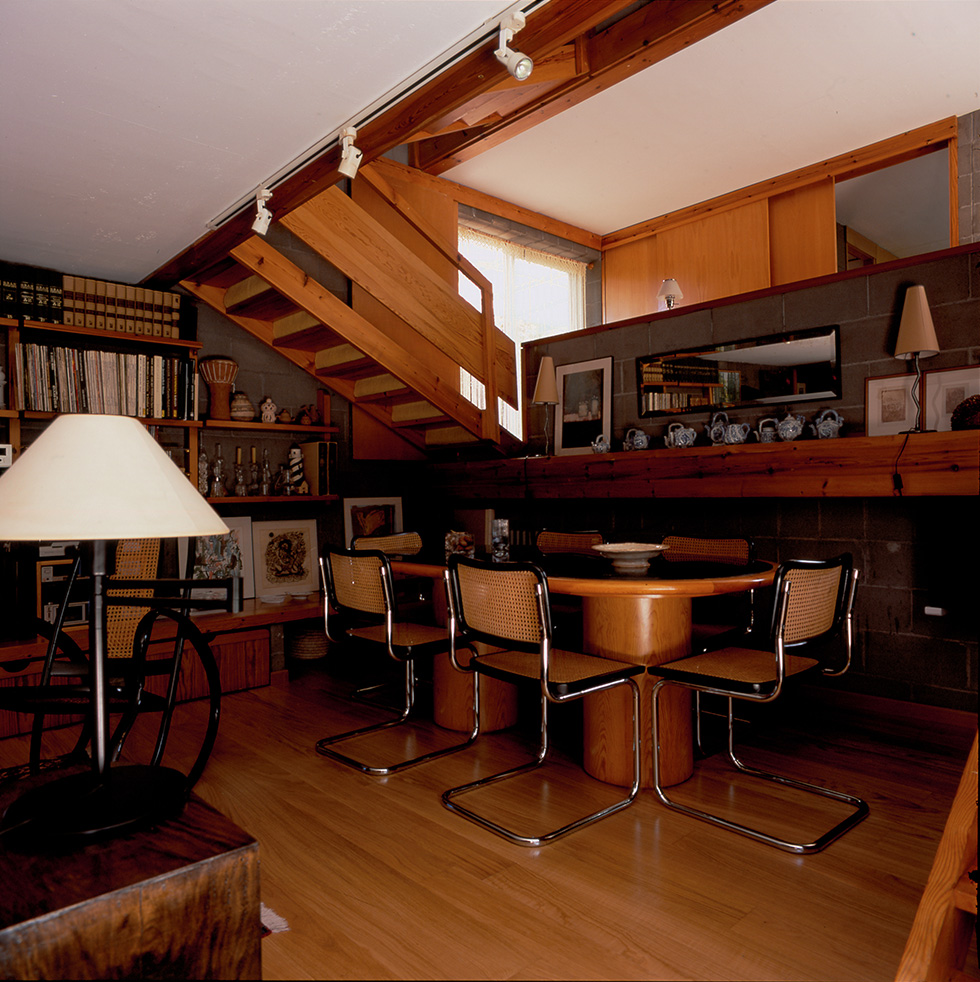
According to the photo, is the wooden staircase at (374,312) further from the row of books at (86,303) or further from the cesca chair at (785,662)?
the cesca chair at (785,662)

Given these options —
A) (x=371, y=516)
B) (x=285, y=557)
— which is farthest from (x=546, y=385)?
(x=285, y=557)

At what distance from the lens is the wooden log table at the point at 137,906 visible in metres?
1.09

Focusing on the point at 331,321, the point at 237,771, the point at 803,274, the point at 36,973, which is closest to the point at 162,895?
the point at 36,973

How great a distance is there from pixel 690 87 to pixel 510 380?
2.18 metres

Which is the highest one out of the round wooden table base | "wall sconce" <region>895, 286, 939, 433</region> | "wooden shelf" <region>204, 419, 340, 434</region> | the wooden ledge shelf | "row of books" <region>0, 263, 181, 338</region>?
"row of books" <region>0, 263, 181, 338</region>

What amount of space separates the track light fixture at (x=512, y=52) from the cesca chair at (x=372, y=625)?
68.0 inches

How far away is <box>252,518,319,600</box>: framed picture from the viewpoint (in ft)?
15.0

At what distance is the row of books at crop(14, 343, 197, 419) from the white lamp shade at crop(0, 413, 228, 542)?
Result: 9.16 feet

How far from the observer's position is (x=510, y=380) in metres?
5.09

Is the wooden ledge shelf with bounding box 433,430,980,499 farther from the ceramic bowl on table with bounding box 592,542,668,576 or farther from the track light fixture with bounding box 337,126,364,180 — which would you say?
the track light fixture with bounding box 337,126,364,180

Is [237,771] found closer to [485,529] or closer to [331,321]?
[331,321]

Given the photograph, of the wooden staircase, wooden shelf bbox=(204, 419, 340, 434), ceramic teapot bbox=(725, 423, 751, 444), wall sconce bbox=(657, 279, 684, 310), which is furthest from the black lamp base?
wall sconce bbox=(657, 279, 684, 310)

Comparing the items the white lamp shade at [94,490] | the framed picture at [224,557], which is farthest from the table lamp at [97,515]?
the framed picture at [224,557]

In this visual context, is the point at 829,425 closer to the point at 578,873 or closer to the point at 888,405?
the point at 888,405
